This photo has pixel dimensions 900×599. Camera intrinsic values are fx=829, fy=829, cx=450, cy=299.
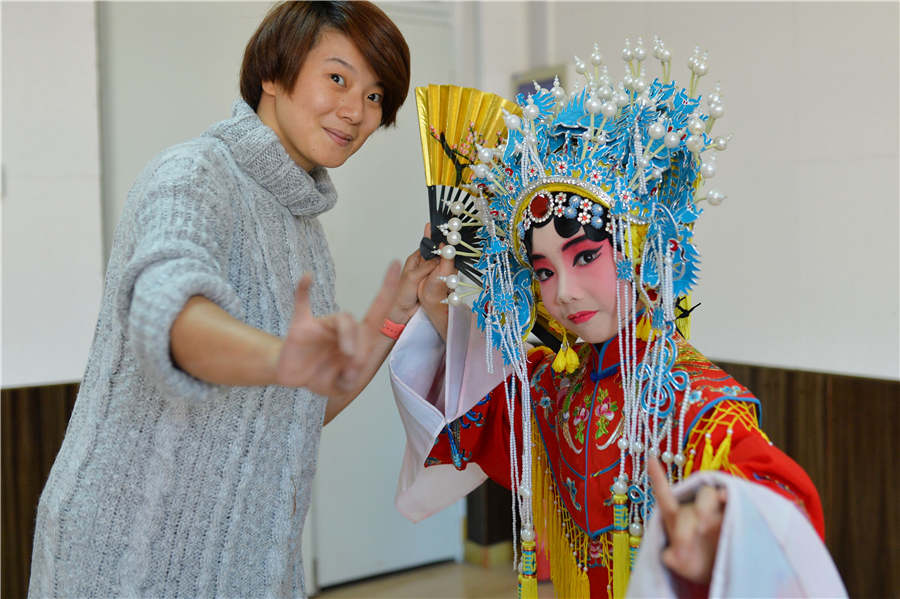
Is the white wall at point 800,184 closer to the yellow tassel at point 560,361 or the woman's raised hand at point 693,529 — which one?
the yellow tassel at point 560,361

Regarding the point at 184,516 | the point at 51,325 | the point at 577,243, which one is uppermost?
the point at 577,243

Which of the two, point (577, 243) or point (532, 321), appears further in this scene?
point (532, 321)

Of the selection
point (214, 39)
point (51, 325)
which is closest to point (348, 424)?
point (51, 325)

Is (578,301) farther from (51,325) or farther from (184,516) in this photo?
(51,325)

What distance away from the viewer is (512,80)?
346 centimetres

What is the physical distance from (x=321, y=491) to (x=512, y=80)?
1.84 metres

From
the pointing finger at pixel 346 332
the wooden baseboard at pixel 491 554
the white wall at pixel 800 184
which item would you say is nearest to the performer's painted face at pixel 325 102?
the pointing finger at pixel 346 332

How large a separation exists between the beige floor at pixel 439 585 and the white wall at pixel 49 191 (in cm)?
138

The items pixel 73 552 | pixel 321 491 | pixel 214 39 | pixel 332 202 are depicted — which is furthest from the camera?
pixel 321 491

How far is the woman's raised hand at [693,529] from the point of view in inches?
34.0

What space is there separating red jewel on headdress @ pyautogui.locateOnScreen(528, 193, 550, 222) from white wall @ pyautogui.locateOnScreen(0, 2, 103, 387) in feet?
6.00

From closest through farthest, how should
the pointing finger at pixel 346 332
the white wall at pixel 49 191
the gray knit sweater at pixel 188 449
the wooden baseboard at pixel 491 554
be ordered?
the pointing finger at pixel 346 332 → the gray knit sweater at pixel 188 449 → the white wall at pixel 49 191 → the wooden baseboard at pixel 491 554

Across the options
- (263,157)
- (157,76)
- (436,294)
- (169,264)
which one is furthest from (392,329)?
(157,76)

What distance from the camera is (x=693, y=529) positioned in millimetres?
860
